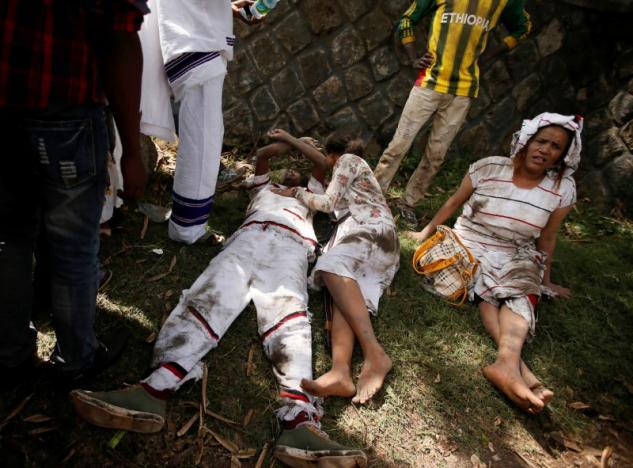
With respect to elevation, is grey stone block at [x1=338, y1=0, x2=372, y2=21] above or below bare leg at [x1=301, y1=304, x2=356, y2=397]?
above

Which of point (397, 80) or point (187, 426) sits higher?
point (397, 80)

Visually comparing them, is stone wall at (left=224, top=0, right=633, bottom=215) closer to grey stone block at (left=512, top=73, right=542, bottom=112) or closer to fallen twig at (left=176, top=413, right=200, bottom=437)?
grey stone block at (left=512, top=73, right=542, bottom=112)

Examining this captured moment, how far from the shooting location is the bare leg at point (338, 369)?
2.07 m

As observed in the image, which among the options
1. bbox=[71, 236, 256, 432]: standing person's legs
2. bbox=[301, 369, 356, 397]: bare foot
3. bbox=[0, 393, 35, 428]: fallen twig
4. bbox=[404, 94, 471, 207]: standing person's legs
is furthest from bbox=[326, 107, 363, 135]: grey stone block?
bbox=[0, 393, 35, 428]: fallen twig

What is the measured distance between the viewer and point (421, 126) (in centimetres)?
393

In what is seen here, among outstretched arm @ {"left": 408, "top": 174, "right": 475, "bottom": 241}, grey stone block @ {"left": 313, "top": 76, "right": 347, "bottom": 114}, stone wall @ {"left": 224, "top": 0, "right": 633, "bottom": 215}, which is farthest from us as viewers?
grey stone block @ {"left": 313, "top": 76, "right": 347, "bottom": 114}

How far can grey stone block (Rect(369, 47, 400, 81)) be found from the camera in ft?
15.7

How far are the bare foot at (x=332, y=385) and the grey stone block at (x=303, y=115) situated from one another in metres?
3.37

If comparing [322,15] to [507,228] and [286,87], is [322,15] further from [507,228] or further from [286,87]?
[507,228]

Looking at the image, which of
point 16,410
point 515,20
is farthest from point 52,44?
point 515,20

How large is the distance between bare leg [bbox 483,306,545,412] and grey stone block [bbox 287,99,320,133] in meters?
3.05

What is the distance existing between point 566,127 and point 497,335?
4.92 ft

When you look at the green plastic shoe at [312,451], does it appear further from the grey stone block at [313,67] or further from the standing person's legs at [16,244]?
the grey stone block at [313,67]

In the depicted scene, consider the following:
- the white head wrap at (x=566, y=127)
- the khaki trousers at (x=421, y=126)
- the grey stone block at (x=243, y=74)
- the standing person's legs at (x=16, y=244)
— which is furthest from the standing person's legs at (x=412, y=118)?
the standing person's legs at (x=16, y=244)
